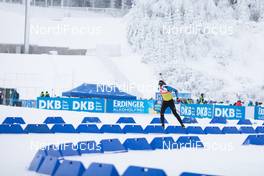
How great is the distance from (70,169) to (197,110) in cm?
1889

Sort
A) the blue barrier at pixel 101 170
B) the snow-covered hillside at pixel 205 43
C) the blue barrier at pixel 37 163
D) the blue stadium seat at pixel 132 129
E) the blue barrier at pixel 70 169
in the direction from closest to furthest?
the blue barrier at pixel 101 170, the blue barrier at pixel 70 169, the blue barrier at pixel 37 163, the blue stadium seat at pixel 132 129, the snow-covered hillside at pixel 205 43

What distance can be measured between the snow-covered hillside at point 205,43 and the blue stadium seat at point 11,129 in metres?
33.4

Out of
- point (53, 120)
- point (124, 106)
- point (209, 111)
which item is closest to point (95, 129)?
point (53, 120)

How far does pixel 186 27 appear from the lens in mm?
52594

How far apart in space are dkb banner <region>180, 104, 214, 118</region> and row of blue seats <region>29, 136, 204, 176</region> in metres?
13.3

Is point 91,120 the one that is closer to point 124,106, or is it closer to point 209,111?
point 124,106

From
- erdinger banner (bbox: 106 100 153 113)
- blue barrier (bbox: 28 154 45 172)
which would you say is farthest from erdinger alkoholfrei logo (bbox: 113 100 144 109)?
blue barrier (bbox: 28 154 45 172)

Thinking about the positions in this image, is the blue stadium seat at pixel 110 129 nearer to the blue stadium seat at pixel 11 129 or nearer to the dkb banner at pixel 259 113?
the blue stadium seat at pixel 11 129

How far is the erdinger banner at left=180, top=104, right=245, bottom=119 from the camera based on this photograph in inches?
998

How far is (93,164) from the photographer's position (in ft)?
22.4

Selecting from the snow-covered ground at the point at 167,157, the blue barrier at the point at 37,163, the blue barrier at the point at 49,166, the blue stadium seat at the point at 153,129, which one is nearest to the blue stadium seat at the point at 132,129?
the blue stadium seat at the point at 153,129

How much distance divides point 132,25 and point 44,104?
30.3m

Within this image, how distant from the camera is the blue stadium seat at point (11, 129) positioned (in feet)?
46.0

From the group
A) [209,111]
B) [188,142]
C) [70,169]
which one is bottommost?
[209,111]
